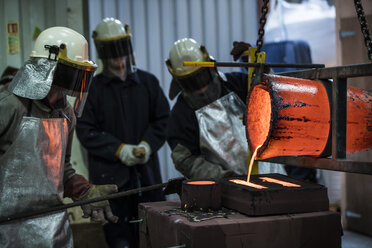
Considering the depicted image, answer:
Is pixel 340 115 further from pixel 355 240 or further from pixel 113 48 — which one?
pixel 355 240

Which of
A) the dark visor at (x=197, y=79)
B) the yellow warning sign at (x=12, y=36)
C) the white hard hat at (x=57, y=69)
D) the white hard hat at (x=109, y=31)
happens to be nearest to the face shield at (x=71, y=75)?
the white hard hat at (x=57, y=69)

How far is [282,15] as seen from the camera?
14.5 feet

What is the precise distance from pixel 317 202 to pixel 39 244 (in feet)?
3.90

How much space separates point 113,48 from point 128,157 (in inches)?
34.2

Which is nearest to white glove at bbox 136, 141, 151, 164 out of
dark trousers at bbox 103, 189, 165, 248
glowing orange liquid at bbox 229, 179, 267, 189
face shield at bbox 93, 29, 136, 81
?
dark trousers at bbox 103, 189, 165, 248

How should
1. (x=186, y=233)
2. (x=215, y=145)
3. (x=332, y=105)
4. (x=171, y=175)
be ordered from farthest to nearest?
(x=171, y=175) → (x=215, y=145) → (x=332, y=105) → (x=186, y=233)

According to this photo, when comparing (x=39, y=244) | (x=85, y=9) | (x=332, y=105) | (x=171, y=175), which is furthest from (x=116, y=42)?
(x=332, y=105)

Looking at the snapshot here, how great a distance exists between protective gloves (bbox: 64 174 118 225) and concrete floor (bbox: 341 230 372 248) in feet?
7.82

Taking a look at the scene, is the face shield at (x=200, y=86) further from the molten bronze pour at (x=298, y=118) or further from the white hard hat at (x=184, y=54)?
the molten bronze pour at (x=298, y=118)

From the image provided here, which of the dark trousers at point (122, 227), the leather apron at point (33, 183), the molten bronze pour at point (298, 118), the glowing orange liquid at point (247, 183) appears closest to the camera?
the molten bronze pour at point (298, 118)

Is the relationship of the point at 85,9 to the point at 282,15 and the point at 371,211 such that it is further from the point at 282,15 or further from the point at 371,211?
the point at 371,211

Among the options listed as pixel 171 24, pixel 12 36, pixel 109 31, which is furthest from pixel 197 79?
pixel 12 36

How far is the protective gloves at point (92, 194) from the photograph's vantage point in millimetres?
2092

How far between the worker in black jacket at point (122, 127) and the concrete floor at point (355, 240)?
170 centimetres
